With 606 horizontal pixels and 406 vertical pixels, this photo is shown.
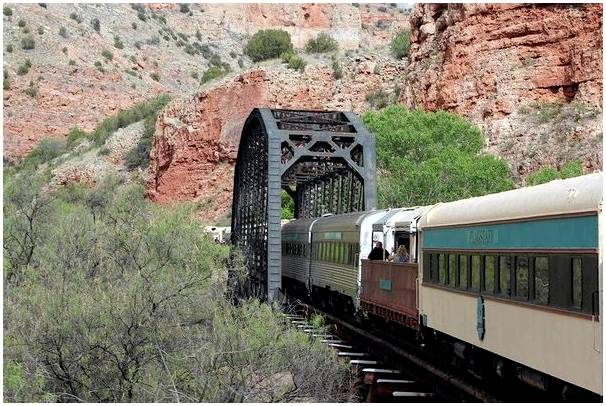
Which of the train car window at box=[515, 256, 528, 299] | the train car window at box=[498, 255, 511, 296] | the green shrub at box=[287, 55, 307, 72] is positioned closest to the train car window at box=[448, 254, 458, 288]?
the train car window at box=[498, 255, 511, 296]

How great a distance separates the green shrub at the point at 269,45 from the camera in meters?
100

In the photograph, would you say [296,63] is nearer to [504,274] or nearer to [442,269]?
[442,269]

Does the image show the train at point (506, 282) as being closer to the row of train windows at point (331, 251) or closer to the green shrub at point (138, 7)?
the row of train windows at point (331, 251)

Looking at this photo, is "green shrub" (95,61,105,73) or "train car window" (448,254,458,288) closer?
"train car window" (448,254,458,288)

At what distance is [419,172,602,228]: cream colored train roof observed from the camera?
30.5 feet

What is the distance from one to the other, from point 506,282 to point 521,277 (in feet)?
1.81

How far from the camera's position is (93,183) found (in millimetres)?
79938

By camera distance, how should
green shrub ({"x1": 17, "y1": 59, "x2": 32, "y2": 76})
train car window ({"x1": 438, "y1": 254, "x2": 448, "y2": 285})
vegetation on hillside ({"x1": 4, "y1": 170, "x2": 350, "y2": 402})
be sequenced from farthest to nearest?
green shrub ({"x1": 17, "y1": 59, "x2": 32, "y2": 76}), train car window ({"x1": 438, "y1": 254, "x2": 448, "y2": 285}), vegetation on hillside ({"x1": 4, "y1": 170, "x2": 350, "y2": 402})

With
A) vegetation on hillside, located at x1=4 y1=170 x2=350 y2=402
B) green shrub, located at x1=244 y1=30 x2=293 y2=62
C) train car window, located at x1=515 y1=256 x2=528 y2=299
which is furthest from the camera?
green shrub, located at x1=244 y1=30 x2=293 y2=62

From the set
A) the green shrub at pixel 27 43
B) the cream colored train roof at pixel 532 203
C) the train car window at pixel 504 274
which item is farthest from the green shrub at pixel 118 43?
the train car window at pixel 504 274

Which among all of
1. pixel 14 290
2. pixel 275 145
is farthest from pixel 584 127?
pixel 14 290

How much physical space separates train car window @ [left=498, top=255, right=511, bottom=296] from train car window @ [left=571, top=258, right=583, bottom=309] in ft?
6.60

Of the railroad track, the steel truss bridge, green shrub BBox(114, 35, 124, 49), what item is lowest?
the railroad track

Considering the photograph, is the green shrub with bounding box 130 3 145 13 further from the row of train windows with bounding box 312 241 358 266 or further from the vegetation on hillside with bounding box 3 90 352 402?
the vegetation on hillside with bounding box 3 90 352 402
